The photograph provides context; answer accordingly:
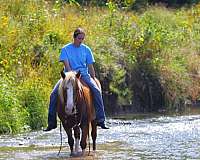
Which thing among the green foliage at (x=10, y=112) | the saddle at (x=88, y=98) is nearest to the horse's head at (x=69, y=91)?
the saddle at (x=88, y=98)

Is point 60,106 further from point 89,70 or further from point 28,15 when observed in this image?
point 28,15

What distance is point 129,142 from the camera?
15023 mm

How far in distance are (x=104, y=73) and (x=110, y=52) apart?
4.36 ft

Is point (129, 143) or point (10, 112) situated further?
point (10, 112)

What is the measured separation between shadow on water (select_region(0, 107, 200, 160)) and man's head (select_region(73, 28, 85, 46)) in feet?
6.76

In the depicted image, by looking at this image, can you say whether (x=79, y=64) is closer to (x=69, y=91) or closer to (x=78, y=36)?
(x=78, y=36)

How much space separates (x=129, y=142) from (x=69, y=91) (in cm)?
308

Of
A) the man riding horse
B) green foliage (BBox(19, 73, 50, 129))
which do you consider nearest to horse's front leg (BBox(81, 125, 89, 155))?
the man riding horse

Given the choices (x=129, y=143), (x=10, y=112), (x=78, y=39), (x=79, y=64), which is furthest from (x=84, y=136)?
(x=10, y=112)

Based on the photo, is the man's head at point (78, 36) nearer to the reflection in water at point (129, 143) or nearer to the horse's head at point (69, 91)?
the horse's head at point (69, 91)

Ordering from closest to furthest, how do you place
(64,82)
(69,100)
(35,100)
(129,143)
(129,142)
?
(69,100) → (64,82) → (129,143) → (129,142) → (35,100)

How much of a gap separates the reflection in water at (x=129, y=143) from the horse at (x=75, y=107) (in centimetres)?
42

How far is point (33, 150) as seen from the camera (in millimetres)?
13695

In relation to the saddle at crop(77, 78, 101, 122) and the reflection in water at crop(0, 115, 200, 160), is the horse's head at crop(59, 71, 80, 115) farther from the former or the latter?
the reflection in water at crop(0, 115, 200, 160)
